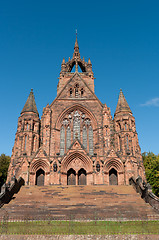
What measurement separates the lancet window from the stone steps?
26.2ft

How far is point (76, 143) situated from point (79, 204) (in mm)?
10345

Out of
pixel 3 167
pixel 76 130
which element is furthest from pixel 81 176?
pixel 3 167

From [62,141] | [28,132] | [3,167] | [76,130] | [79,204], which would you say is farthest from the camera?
[3,167]

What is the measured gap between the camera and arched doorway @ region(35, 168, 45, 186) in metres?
27.9

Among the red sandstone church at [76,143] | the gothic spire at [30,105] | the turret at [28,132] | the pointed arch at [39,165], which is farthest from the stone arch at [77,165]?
the gothic spire at [30,105]

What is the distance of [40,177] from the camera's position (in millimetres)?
28312

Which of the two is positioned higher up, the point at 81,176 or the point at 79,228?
the point at 81,176

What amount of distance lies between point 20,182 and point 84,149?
849 centimetres

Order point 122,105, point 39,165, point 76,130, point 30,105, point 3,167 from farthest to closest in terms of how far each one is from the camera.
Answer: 1. point 3,167
2. point 122,105
3. point 30,105
4. point 76,130
5. point 39,165

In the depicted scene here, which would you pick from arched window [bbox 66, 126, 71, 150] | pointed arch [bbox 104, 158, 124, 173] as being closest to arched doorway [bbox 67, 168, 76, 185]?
arched window [bbox 66, 126, 71, 150]

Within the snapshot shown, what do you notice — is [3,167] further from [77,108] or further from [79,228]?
[79,228]

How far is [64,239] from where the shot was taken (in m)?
12.7

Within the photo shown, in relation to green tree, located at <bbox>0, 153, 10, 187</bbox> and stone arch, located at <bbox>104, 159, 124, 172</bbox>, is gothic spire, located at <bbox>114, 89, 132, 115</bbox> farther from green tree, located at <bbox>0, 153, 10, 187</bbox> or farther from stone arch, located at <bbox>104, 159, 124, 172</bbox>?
green tree, located at <bbox>0, 153, 10, 187</bbox>

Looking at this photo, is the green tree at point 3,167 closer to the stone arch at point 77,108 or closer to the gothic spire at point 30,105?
the gothic spire at point 30,105
